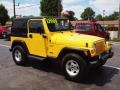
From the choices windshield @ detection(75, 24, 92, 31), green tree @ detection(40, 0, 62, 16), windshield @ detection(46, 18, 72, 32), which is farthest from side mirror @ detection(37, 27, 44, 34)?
green tree @ detection(40, 0, 62, 16)

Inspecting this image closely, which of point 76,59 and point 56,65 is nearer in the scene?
point 76,59

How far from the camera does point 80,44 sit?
8273 mm

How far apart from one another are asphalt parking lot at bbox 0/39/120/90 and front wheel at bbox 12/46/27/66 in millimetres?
251

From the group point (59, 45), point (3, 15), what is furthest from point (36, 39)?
point (3, 15)

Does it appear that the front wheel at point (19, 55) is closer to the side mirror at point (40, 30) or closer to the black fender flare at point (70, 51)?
the side mirror at point (40, 30)

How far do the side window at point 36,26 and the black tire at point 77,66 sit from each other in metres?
1.63

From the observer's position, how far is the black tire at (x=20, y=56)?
34.4 ft

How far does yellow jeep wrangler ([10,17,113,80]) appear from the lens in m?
8.18

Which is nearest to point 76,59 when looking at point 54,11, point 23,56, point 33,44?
point 33,44

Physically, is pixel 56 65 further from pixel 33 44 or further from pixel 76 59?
pixel 76 59

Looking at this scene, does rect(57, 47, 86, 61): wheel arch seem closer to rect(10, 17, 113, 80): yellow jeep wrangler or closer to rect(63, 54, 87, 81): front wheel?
rect(10, 17, 113, 80): yellow jeep wrangler

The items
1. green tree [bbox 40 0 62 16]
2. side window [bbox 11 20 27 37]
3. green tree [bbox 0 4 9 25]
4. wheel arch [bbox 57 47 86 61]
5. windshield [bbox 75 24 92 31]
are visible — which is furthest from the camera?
green tree [bbox 0 4 9 25]

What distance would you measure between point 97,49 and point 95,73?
1.29m

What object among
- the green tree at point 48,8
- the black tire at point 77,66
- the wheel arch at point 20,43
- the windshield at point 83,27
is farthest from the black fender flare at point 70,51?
the green tree at point 48,8
